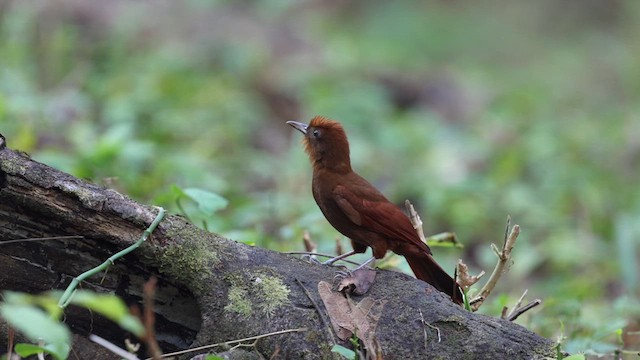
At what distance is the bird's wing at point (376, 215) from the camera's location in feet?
11.6

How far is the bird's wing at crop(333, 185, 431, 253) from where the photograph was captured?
352 cm

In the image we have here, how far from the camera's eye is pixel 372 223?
139 inches

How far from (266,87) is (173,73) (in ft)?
5.11

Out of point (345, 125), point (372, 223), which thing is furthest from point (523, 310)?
point (345, 125)

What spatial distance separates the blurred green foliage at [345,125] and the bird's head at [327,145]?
502mm

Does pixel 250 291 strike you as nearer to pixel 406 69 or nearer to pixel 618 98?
pixel 406 69

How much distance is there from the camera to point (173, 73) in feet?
32.7

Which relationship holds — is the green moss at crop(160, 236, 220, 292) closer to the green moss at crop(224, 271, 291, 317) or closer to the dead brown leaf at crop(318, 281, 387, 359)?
the green moss at crop(224, 271, 291, 317)

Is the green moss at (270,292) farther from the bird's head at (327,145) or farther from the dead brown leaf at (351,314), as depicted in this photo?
the bird's head at (327,145)

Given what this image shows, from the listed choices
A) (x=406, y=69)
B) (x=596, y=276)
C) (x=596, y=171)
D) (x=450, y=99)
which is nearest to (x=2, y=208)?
(x=596, y=276)

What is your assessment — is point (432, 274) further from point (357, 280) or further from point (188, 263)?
point (188, 263)

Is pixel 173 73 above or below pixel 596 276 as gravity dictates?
above

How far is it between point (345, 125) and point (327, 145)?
6392 mm

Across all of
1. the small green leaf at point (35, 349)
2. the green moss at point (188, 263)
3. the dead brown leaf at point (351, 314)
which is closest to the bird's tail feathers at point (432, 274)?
the dead brown leaf at point (351, 314)
